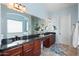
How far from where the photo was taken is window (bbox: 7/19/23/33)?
1959mm

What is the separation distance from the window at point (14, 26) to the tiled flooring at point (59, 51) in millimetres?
540

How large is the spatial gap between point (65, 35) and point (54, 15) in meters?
0.38

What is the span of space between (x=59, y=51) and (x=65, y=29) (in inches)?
14.6

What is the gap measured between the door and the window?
66 cm

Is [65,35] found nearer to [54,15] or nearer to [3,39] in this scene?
[54,15]

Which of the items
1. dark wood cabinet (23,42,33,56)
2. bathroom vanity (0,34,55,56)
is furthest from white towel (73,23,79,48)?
dark wood cabinet (23,42,33,56)

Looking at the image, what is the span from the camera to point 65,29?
2.01m

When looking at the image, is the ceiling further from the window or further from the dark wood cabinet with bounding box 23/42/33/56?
the dark wood cabinet with bounding box 23/42/33/56

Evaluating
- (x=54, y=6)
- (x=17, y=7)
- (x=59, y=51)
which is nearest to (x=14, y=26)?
(x=17, y=7)

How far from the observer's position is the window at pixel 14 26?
1959 mm

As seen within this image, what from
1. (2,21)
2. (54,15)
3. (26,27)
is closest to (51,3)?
(54,15)

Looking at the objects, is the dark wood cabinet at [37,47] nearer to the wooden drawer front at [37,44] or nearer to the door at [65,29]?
the wooden drawer front at [37,44]

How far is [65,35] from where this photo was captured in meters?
2.04

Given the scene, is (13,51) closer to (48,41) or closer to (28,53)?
(28,53)
